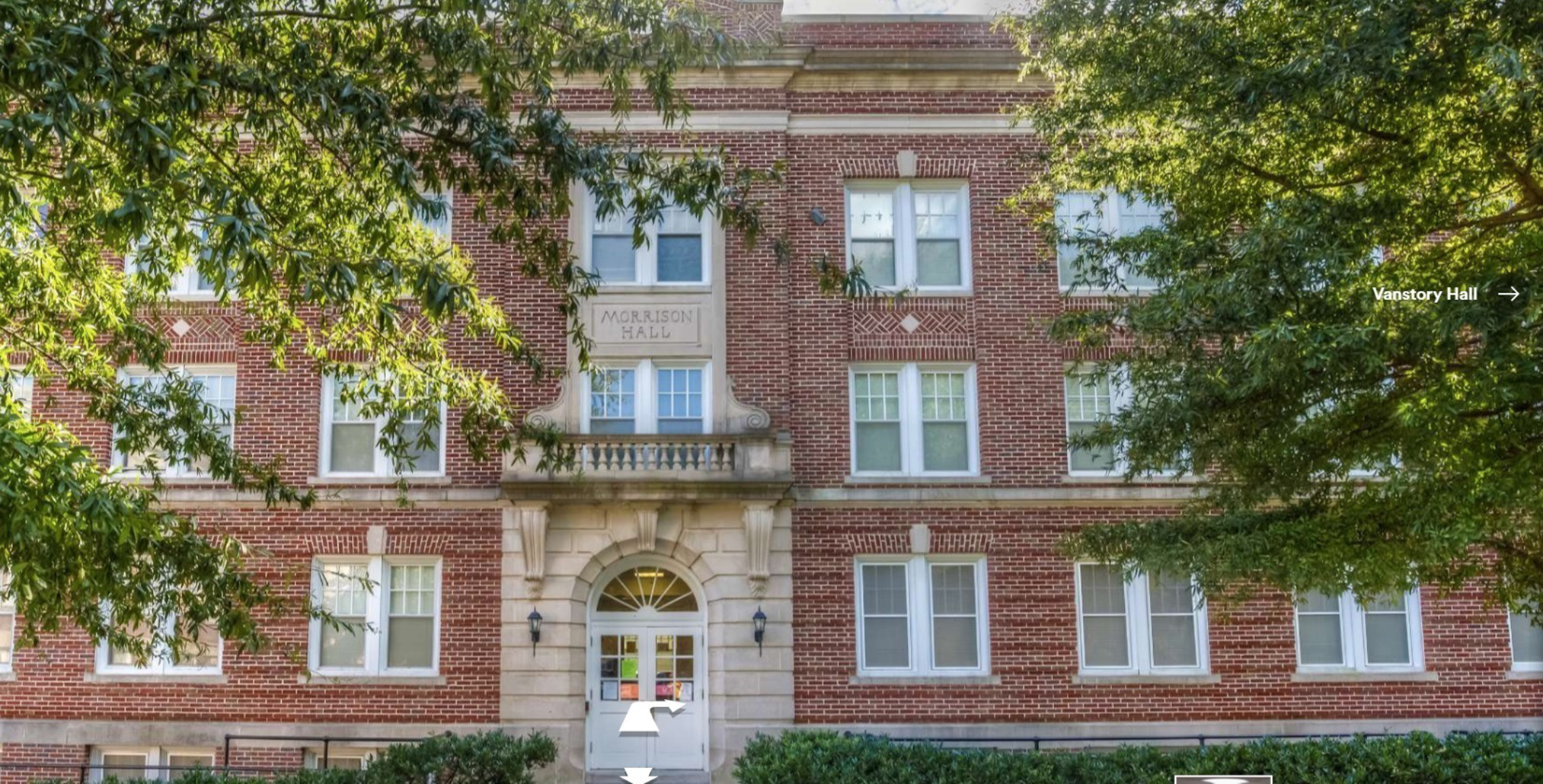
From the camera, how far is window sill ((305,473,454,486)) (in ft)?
59.2

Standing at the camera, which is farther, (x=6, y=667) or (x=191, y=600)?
(x=6, y=667)

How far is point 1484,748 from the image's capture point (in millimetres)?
13273

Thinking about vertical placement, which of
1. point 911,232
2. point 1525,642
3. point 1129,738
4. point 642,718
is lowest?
point 1129,738

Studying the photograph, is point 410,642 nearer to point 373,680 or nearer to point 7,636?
point 373,680

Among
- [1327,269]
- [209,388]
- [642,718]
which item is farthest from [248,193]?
[209,388]

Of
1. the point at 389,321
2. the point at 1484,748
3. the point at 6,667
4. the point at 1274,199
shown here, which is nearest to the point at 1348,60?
the point at 1274,199

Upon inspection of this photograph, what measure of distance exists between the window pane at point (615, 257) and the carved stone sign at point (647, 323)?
53 centimetres

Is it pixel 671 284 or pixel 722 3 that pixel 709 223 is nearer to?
pixel 671 284

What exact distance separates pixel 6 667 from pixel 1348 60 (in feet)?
60.7

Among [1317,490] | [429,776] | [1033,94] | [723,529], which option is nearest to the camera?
[1317,490]

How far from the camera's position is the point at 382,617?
17984 mm

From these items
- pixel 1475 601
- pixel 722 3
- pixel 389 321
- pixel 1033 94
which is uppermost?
pixel 722 3

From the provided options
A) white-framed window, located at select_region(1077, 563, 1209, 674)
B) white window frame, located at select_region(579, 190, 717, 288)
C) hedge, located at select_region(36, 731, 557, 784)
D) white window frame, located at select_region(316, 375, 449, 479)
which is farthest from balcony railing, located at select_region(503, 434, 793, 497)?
white-framed window, located at select_region(1077, 563, 1209, 674)

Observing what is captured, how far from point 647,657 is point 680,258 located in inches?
227
